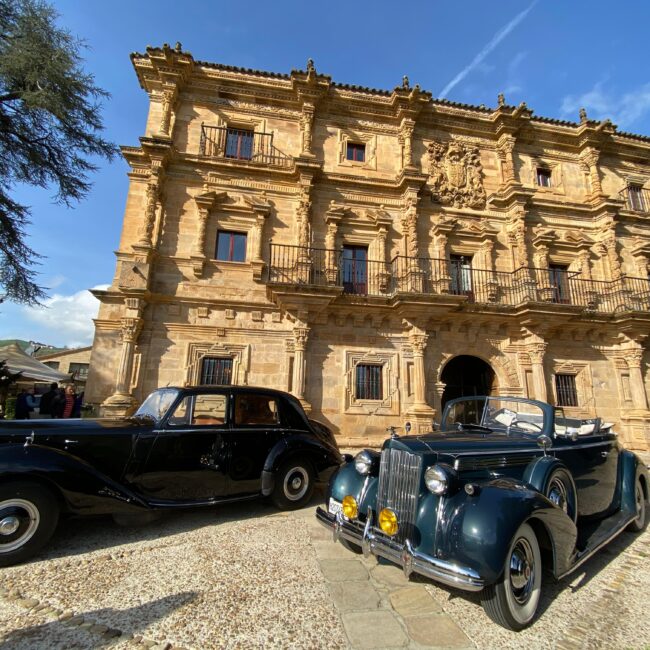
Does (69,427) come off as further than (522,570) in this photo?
Yes

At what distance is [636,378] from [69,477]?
50.5 ft

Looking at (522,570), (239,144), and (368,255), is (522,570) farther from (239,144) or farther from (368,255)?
(239,144)

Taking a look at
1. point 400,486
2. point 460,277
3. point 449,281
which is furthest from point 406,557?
point 460,277

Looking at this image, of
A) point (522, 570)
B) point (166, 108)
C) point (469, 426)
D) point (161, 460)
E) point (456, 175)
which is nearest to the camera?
point (522, 570)

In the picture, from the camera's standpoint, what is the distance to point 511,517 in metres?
2.51

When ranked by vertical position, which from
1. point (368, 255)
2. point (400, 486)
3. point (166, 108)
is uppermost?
point (166, 108)

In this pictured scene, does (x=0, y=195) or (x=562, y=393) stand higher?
(x=0, y=195)

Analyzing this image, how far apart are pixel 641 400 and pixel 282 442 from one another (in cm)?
1299

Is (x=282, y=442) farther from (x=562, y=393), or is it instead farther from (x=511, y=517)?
(x=562, y=393)

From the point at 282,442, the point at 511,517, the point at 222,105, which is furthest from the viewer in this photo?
the point at 222,105

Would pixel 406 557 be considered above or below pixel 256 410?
below

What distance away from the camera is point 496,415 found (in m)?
4.49

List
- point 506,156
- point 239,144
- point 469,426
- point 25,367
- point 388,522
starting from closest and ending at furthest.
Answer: point 388,522
point 469,426
point 25,367
point 239,144
point 506,156

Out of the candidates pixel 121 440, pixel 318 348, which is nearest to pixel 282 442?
pixel 121 440
